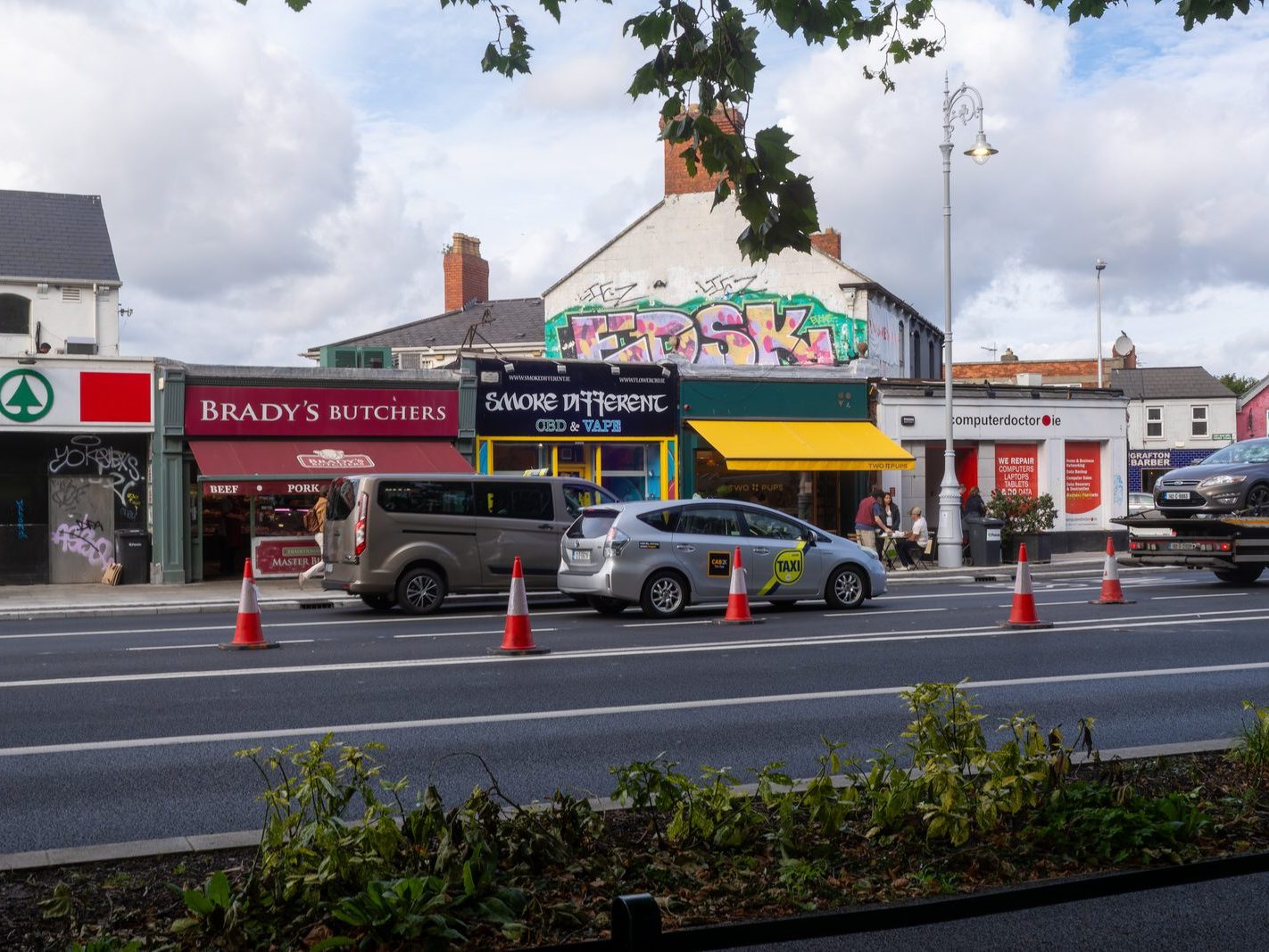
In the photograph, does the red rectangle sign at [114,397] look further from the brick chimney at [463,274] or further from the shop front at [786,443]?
the brick chimney at [463,274]

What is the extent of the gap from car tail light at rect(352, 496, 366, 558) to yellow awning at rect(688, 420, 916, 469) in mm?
11699

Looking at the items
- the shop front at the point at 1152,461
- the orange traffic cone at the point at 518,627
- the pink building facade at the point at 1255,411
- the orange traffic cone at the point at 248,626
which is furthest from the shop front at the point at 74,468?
the pink building facade at the point at 1255,411

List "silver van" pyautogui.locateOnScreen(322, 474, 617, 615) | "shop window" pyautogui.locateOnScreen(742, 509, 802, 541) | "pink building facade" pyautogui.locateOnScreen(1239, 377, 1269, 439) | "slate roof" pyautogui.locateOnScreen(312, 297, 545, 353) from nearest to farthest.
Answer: "shop window" pyautogui.locateOnScreen(742, 509, 802, 541) → "silver van" pyautogui.locateOnScreen(322, 474, 617, 615) → "slate roof" pyautogui.locateOnScreen(312, 297, 545, 353) → "pink building facade" pyautogui.locateOnScreen(1239, 377, 1269, 439)

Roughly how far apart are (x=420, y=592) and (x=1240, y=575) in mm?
13311

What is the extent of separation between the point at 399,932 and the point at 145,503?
2294 centimetres

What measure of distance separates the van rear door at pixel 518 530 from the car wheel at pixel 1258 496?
34.4 ft

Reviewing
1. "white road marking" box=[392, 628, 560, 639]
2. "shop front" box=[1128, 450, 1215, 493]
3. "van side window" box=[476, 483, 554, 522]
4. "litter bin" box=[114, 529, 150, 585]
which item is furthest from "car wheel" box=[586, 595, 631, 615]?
"shop front" box=[1128, 450, 1215, 493]

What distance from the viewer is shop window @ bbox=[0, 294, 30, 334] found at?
38.1 metres

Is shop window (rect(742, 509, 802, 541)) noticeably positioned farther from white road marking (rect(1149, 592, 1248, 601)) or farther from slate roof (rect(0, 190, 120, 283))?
slate roof (rect(0, 190, 120, 283))

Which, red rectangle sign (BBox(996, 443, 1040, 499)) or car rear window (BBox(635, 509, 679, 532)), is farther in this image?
red rectangle sign (BBox(996, 443, 1040, 499))

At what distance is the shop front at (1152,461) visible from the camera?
62219 mm

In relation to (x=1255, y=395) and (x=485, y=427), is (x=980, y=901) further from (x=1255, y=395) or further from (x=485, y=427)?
(x=1255, y=395)

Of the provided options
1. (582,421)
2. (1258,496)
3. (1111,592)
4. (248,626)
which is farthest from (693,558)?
(582,421)

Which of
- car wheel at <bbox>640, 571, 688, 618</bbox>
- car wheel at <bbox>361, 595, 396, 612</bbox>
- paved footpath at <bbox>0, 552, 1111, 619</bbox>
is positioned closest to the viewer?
car wheel at <bbox>640, 571, 688, 618</bbox>
